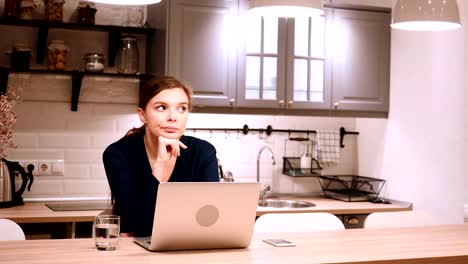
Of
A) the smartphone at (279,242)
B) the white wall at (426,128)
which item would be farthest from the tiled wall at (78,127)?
the smartphone at (279,242)

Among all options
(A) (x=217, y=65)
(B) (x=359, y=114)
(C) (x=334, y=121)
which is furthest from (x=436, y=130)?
(A) (x=217, y=65)

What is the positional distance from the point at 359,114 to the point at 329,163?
1.47 ft

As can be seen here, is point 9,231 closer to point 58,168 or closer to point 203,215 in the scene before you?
point 203,215

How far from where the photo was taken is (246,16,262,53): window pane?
4207 millimetres

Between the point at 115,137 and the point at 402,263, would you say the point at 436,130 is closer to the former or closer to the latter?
the point at 115,137

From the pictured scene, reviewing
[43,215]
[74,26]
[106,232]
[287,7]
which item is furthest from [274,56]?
[106,232]

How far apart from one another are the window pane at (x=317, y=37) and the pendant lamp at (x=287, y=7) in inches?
60.5

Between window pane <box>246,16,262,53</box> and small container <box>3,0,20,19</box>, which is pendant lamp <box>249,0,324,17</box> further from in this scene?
small container <box>3,0,20,19</box>

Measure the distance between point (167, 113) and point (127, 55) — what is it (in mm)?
1573

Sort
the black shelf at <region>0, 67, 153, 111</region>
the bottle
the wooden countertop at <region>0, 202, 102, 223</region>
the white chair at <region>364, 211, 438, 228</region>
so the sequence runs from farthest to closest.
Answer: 1. the bottle
2. the black shelf at <region>0, 67, 153, 111</region>
3. the wooden countertop at <region>0, 202, 102, 223</region>
4. the white chair at <region>364, 211, 438, 228</region>

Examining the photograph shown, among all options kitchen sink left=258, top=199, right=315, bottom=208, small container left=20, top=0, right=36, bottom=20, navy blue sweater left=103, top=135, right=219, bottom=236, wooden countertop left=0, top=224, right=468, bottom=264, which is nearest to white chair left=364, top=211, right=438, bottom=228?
wooden countertop left=0, top=224, right=468, bottom=264

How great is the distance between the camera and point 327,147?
472 cm

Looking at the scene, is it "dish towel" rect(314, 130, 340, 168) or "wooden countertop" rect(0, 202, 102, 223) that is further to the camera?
"dish towel" rect(314, 130, 340, 168)

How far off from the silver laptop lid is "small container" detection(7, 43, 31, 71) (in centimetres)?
207
